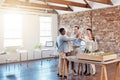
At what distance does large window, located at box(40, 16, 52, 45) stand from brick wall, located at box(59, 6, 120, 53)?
64.4 inches

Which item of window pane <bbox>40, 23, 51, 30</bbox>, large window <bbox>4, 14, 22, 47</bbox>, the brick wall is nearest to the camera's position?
the brick wall

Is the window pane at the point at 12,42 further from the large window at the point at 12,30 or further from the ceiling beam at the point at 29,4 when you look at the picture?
the ceiling beam at the point at 29,4

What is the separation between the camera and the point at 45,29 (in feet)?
31.5

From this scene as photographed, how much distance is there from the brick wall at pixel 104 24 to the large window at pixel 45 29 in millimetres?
1635

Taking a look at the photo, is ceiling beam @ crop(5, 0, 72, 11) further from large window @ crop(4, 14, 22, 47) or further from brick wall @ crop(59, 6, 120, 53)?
brick wall @ crop(59, 6, 120, 53)

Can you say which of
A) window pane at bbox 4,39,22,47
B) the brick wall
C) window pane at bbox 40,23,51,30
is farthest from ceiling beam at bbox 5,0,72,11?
window pane at bbox 4,39,22,47

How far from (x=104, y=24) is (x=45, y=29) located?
323 centimetres

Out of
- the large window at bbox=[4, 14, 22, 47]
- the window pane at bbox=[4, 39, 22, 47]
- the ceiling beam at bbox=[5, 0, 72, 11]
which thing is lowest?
the window pane at bbox=[4, 39, 22, 47]

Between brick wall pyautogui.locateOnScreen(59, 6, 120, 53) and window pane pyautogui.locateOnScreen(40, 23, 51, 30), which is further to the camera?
window pane pyautogui.locateOnScreen(40, 23, 51, 30)

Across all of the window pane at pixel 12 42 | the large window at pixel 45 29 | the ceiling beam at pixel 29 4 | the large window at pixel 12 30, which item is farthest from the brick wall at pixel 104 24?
the window pane at pixel 12 42

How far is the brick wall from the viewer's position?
296 inches

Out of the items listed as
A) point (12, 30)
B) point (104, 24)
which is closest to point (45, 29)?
point (12, 30)

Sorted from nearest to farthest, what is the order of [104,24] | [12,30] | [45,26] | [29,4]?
[104,24] < [29,4] < [12,30] < [45,26]

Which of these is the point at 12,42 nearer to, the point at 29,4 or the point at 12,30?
the point at 12,30
